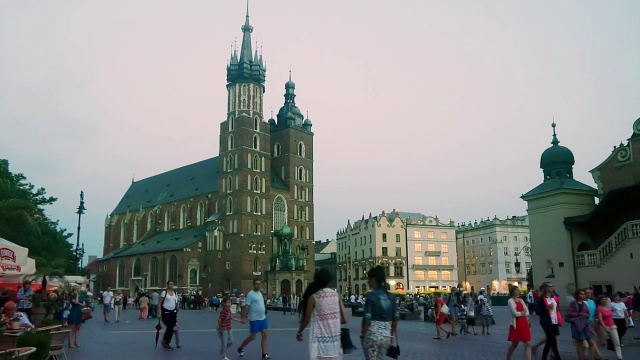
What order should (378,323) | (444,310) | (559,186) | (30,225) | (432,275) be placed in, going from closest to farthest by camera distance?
1. (378,323)
2. (444,310)
3. (30,225)
4. (559,186)
5. (432,275)

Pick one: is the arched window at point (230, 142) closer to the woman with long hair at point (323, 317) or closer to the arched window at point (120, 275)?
the arched window at point (120, 275)

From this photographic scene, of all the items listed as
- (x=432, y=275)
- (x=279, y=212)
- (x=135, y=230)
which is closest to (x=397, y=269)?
(x=432, y=275)

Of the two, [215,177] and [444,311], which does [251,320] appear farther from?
[215,177]

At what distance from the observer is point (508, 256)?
85375mm

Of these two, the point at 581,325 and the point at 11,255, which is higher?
the point at 11,255

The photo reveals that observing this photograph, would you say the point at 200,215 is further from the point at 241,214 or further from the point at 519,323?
the point at 519,323

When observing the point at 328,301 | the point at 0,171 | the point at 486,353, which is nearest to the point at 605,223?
the point at 486,353

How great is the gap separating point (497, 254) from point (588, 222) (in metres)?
56.0

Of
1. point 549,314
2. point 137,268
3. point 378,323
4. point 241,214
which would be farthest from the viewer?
point 137,268

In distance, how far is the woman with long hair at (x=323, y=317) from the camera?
709cm

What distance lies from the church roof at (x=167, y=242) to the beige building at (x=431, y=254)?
31035 mm

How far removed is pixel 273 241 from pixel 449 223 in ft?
102

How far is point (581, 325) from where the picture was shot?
37.2ft

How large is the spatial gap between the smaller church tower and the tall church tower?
39.0 meters
